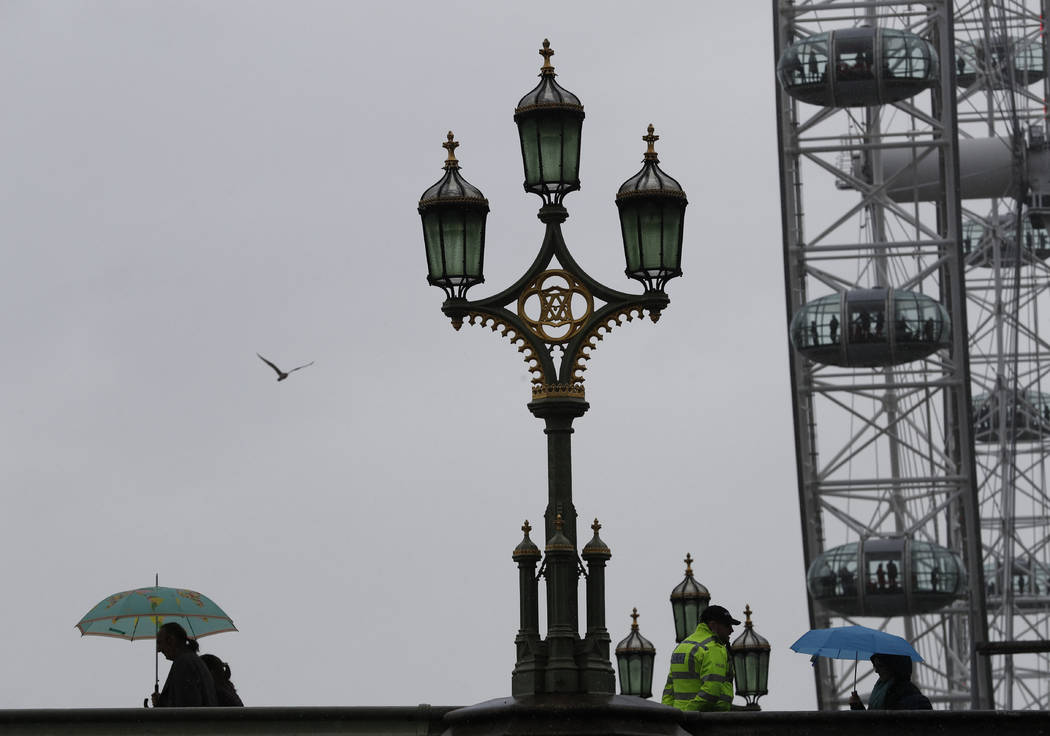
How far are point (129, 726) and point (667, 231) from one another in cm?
481

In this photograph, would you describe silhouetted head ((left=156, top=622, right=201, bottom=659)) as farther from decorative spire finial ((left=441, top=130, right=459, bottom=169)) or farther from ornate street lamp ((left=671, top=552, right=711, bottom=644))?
ornate street lamp ((left=671, top=552, right=711, bottom=644))

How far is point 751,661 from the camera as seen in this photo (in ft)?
95.2

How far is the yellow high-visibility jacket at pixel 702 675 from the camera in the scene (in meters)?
18.7

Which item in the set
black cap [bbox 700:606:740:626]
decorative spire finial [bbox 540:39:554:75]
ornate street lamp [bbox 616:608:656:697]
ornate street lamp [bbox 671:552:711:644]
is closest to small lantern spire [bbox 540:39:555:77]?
decorative spire finial [bbox 540:39:554:75]

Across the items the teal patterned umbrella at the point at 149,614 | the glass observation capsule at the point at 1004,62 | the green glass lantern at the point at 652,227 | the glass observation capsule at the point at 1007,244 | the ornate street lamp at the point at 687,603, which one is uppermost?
the glass observation capsule at the point at 1004,62

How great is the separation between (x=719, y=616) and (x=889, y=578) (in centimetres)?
4286

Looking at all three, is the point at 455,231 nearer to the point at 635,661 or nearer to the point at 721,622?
the point at 721,622

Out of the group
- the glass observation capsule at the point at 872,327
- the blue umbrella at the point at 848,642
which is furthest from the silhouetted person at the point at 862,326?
the blue umbrella at the point at 848,642

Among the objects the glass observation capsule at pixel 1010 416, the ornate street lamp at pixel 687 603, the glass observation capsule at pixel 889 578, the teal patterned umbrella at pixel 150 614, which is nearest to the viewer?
the teal patterned umbrella at pixel 150 614

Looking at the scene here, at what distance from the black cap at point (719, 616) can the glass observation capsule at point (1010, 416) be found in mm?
50220

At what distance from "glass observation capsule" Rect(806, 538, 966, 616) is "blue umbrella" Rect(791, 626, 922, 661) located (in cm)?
3985

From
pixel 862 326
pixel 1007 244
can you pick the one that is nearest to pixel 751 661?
pixel 862 326

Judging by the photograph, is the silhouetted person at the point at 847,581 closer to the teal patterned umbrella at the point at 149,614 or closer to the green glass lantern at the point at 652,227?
the teal patterned umbrella at the point at 149,614

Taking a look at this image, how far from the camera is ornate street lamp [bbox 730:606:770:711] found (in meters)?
29.0
